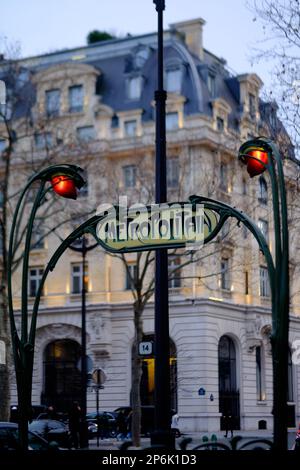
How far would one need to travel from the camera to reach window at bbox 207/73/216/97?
5034cm

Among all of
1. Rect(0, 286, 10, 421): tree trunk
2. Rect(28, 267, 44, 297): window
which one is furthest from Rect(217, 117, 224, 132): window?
Rect(0, 286, 10, 421): tree trunk

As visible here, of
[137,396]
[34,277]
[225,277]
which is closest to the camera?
[137,396]

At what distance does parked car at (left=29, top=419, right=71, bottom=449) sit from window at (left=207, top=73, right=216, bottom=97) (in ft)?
79.2

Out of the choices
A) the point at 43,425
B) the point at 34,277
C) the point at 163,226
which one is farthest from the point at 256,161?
the point at 34,277

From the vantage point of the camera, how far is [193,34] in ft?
171

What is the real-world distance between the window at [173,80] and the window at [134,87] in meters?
1.76

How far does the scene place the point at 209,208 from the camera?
42.4 feet

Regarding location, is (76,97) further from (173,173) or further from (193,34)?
(173,173)

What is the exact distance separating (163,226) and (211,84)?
38.8 m

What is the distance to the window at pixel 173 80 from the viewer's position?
49684 mm

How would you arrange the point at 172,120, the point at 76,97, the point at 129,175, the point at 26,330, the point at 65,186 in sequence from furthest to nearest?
the point at 76,97 < the point at 172,120 < the point at 129,175 < the point at 65,186 < the point at 26,330

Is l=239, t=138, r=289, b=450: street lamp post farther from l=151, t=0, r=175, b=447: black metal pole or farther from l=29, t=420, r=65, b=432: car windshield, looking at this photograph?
l=29, t=420, r=65, b=432: car windshield

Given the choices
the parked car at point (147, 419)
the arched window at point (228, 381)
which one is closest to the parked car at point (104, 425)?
the parked car at point (147, 419)
